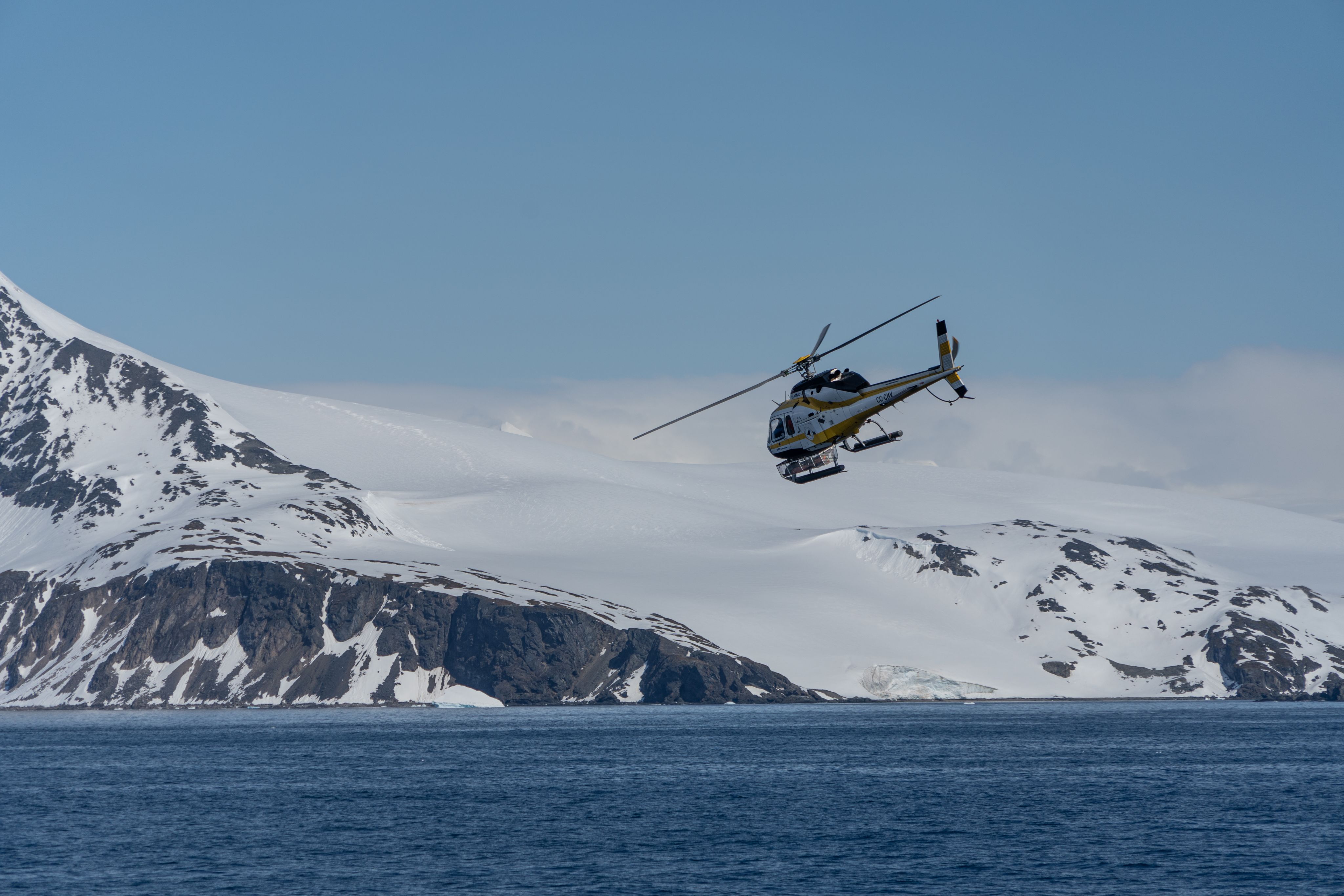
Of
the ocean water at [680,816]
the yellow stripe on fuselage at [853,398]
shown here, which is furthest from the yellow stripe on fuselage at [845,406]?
the ocean water at [680,816]

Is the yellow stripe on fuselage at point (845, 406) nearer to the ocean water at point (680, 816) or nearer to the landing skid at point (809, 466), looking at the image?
the landing skid at point (809, 466)

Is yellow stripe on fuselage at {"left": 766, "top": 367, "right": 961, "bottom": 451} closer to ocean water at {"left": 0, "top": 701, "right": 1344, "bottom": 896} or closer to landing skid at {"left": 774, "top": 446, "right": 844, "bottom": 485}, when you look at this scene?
landing skid at {"left": 774, "top": 446, "right": 844, "bottom": 485}

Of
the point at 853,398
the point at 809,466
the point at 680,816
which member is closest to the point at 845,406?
the point at 853,398

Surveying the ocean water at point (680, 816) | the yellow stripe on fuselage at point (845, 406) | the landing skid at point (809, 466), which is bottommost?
the ocean water at point (680, 816)

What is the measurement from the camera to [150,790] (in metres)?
105

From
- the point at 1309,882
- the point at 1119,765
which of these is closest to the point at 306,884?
the point at 1309,882

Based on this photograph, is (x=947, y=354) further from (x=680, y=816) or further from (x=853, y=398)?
(x=680, y=816)

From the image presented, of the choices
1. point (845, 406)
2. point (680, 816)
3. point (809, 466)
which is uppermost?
point (845, 406)

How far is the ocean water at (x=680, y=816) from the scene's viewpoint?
227ft

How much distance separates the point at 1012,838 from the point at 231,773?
68.3 meters

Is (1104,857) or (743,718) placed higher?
(743,718)

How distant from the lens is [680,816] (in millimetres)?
90500

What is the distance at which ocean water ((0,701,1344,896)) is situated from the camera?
6931 centimetres

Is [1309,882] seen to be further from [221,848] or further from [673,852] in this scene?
[221,848]
